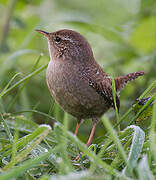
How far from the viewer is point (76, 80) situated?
372 cm

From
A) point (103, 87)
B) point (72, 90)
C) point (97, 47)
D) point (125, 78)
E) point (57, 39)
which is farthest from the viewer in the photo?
point (97, 47)

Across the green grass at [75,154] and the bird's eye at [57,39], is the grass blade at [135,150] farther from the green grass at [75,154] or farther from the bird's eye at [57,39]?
the bird's eye at [57,39]

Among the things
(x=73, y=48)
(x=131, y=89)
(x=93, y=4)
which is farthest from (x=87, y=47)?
(x=93, y=4)

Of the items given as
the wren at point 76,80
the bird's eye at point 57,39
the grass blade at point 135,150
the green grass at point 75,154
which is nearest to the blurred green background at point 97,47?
the bird's eye at point 57,39

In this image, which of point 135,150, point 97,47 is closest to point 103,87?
point 135,150

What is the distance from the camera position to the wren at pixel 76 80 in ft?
12.1

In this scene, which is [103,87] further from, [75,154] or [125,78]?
[75,154]

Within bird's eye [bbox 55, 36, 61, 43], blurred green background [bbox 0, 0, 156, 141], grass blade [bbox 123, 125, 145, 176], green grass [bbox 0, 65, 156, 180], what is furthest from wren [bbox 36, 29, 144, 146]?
grass blade [bbox 123, 125, 145, 176]

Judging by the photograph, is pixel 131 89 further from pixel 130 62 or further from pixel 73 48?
pixel 73 48

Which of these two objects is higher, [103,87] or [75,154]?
[103,87]

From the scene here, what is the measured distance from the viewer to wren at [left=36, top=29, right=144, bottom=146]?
3.70m

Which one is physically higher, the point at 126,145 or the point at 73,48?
the point at 73,48

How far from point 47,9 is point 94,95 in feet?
19.0

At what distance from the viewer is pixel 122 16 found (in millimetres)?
7703
